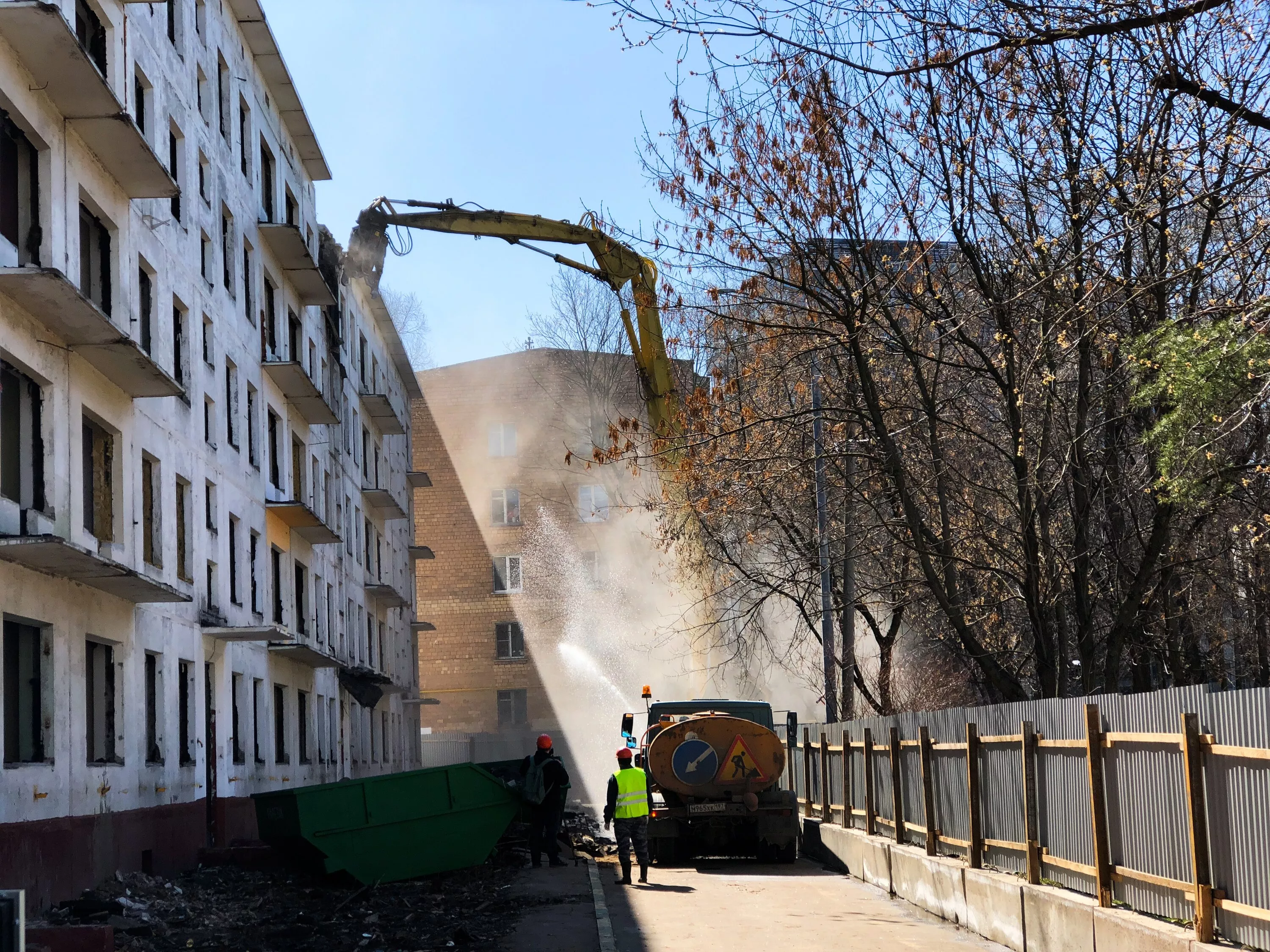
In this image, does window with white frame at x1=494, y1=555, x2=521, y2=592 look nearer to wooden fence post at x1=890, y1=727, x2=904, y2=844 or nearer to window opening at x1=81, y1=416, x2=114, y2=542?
window opening at x1=81, y1=416, x2=114, y2=542

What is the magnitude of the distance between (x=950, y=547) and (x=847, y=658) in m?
7.90

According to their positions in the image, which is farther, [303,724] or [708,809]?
[303,724]

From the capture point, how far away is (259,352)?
28.9m

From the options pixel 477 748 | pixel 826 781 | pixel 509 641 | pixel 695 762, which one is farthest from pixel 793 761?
pixel 509 641

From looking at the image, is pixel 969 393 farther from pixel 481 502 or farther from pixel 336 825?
pixel 481 502

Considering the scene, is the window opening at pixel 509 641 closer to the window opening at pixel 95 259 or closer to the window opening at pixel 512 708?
the window opening at pixel 512 708

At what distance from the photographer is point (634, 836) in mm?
18844

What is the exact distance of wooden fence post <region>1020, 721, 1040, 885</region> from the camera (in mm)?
12172

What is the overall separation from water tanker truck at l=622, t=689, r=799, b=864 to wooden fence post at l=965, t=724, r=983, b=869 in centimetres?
696

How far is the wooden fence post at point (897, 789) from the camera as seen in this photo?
57.5 feet

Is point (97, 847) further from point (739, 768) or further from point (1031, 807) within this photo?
point (1031, 807)

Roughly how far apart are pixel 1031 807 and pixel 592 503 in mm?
51464

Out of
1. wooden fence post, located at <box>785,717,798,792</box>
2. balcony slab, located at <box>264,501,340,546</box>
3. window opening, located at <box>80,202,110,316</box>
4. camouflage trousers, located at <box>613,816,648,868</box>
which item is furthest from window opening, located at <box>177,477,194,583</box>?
wooden fence post, located at <box>785,717,798,792</box>

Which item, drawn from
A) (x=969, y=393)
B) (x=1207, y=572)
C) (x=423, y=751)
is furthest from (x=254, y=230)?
(x=423, y=751)
